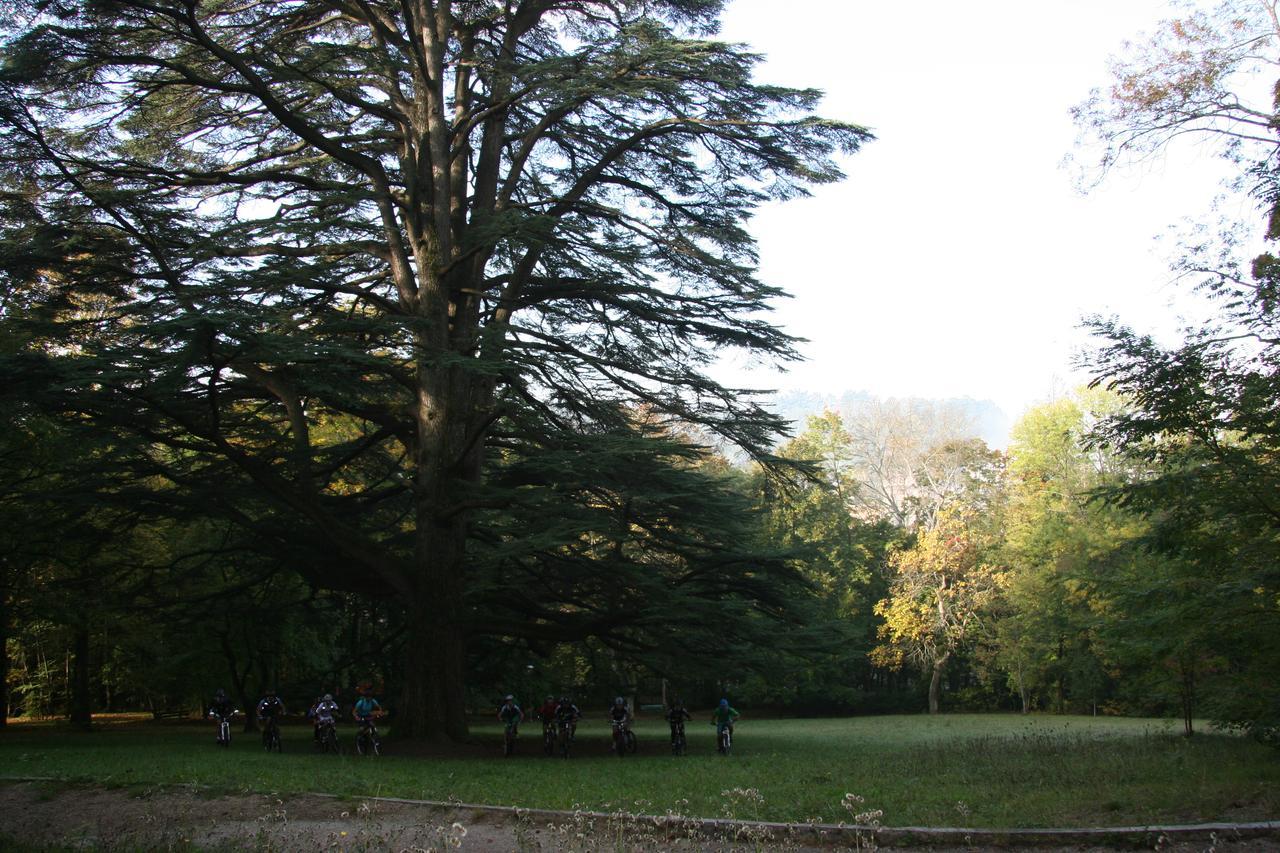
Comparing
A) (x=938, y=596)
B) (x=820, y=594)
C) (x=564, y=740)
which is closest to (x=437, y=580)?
(x=564, y=740)

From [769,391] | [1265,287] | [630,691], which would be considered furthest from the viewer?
[630,691]

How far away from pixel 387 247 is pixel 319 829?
1208 cm

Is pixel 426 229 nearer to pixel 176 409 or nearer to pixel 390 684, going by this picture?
pixel 176 409

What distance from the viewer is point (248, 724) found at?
2867cm

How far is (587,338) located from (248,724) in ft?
59.0

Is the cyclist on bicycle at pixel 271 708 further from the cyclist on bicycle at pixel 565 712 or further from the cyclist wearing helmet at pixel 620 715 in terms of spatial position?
the cyclist wearing helmet at pixel 620 715

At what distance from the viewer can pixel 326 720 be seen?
17.5 metres

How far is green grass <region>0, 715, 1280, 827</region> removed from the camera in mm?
8086

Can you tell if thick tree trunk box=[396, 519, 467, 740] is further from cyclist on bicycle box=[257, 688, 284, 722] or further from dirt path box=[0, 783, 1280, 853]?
dirt path box=[0, 783, 1280, 853]

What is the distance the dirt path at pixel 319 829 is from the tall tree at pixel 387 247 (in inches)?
204

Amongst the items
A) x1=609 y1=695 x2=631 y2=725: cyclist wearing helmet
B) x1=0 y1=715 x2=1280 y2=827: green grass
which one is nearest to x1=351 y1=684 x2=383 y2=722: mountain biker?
x1=0 y1=715 x2=1280 y2=827: green grass

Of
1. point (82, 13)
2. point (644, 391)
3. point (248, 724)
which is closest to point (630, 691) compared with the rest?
point (644, 391)

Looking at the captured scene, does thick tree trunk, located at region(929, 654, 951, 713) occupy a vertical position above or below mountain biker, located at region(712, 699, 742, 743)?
below

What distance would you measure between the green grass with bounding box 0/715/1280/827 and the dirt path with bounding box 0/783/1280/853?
56cm
